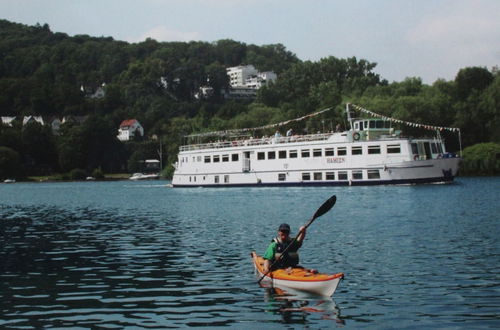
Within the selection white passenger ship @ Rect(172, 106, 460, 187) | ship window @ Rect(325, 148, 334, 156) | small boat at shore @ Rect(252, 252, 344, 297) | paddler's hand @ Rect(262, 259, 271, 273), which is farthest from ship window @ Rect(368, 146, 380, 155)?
paddler's hand @ Rect(262, 259, 271, 273)

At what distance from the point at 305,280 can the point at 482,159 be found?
3417 inches

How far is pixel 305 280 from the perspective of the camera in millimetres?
18547

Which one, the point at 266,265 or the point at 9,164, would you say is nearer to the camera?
the point at 266,265

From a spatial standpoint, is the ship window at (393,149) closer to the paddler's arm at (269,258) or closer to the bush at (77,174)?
the paddler's arm at (269,258)

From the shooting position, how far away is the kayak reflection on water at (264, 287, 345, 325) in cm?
1652

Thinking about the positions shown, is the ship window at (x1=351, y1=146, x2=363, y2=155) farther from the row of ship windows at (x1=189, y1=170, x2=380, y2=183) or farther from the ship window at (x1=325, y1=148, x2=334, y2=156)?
the ship window at (x1=325, y1=148, x2=334, y2=156)

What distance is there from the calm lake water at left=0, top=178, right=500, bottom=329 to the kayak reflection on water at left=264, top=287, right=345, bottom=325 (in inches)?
1.8

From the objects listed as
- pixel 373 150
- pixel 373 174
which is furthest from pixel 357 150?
pixel 373 174

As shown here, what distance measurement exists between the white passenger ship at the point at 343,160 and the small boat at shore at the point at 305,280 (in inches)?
2244

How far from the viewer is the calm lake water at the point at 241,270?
16.7m

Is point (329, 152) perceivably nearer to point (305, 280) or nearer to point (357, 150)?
point (357, 150)

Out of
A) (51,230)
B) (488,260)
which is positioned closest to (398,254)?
(488,260)

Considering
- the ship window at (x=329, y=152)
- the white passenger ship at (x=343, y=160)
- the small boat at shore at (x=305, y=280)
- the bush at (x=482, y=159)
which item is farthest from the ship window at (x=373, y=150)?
the small boat at shore at (x=305, y=280)

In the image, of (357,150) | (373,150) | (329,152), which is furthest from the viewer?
(329,152)
